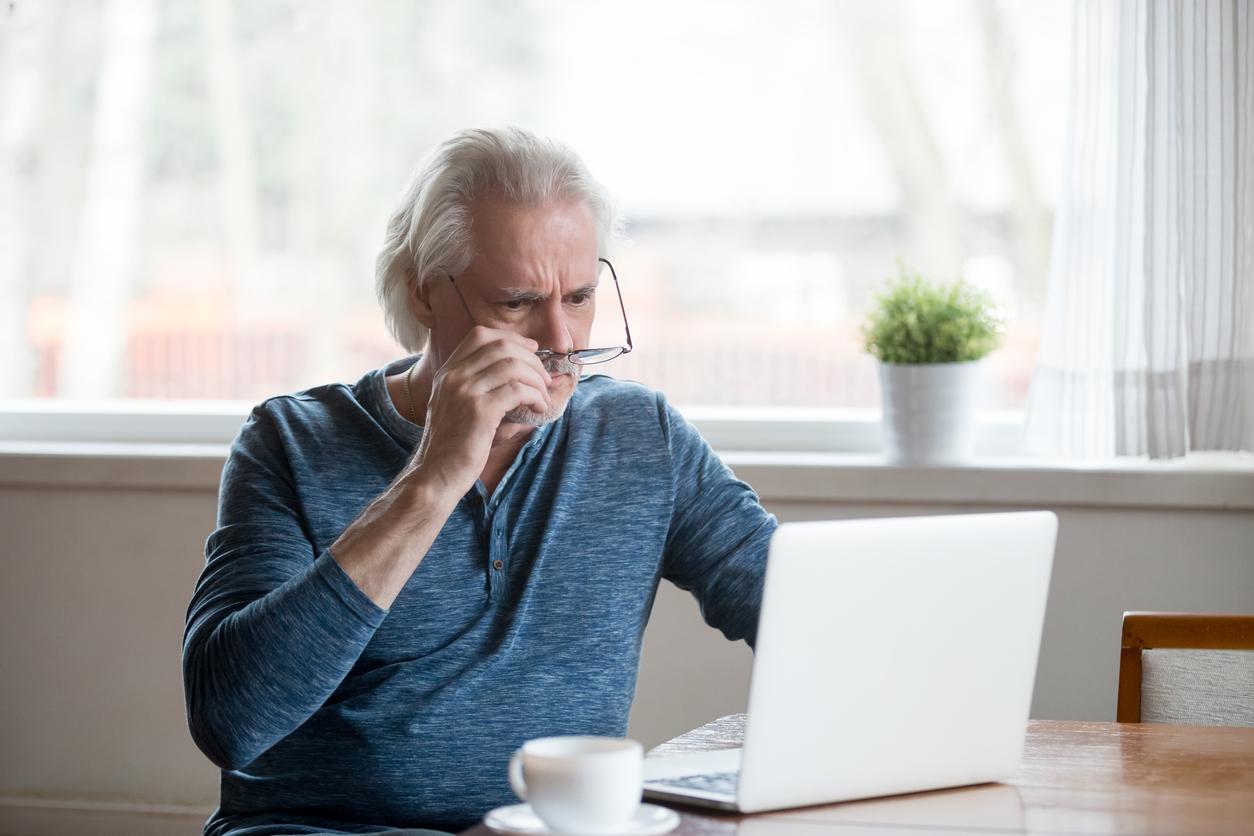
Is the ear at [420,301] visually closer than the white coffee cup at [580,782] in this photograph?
No

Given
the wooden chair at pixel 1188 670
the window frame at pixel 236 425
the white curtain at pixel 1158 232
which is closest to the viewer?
the wooden chair at pixel 1188 670

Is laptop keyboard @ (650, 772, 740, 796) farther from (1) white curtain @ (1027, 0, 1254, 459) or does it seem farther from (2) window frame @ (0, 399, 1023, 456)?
(2) window frame @ (0, 399, 1023, 456)

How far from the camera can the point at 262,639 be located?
→ 4.19ft

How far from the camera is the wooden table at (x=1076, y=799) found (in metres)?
0.99

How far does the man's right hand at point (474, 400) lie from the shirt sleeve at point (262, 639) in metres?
0.15

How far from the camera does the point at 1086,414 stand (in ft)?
7.50

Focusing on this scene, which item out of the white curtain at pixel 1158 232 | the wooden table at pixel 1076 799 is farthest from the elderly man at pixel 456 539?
Answer: the white curtain at pixel 1158 232

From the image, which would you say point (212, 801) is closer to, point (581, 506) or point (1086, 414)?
point (581, 506)

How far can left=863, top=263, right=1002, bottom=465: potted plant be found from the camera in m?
2.32

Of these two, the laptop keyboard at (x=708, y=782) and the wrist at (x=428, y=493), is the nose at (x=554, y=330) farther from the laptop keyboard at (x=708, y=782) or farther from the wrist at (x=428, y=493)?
the laptop keyboard at (x=708, y=782)

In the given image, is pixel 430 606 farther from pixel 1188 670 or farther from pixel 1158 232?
pixel 1158 232

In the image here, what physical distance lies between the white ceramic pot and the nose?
95cm

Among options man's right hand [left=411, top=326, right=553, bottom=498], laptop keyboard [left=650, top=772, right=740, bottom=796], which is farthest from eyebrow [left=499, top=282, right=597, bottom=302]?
laptop keyboard [left=650, top=772, right=740, bottom=796]

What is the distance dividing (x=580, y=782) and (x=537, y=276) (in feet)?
2.58
